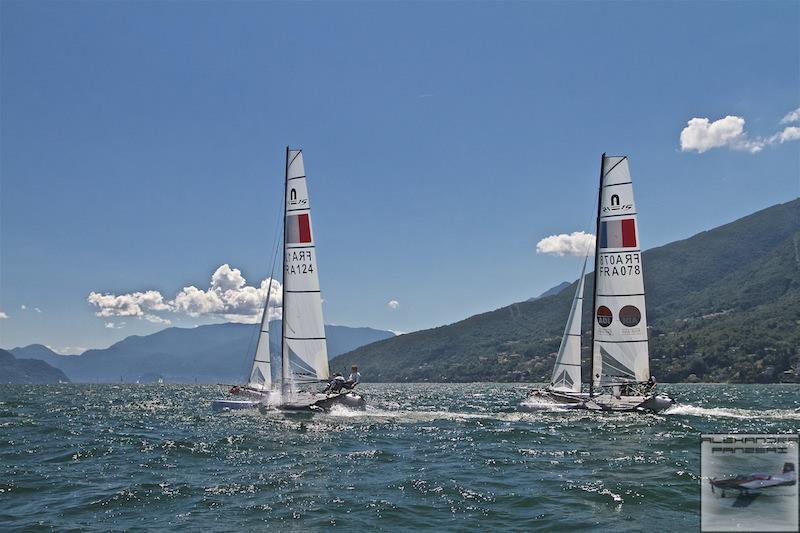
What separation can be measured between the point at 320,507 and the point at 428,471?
5987mm

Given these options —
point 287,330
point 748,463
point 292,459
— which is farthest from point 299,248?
Result: point 748,463

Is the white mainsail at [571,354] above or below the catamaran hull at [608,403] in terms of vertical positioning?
above

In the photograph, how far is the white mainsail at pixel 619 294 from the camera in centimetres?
4462

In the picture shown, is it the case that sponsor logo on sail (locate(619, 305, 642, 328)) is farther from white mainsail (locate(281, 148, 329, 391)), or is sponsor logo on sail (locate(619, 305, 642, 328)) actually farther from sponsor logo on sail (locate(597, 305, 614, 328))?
white mainsail (locate(281, 148, 329, 391))

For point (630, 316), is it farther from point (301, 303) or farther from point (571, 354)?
point (301, 303)

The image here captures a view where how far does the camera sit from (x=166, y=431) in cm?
3553

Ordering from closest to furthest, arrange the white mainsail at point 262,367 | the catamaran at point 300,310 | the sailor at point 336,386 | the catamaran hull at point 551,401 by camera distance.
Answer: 1. the sailor at point 336,386
2. the catamaran at point 300,310
3. the catamaran hull at point 551,401
4. the white mainsail at point 262,367

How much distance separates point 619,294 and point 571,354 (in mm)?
5690

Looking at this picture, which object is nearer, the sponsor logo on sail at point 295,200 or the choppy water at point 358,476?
the choppy water at point 358,476

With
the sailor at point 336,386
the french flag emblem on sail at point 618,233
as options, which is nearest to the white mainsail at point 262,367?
the sailor at point 336,386

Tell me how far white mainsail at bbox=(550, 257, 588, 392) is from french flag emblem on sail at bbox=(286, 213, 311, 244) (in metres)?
20.2

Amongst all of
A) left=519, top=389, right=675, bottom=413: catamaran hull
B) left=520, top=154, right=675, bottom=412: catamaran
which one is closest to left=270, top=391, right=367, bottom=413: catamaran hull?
left=519, top=389, right=675, bottom=413: catamaran hull

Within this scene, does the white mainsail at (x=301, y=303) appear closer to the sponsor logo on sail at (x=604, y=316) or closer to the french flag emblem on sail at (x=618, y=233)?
the sponsor logo on sail at (x=604, y=316)

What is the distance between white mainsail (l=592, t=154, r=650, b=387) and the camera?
4462cm
